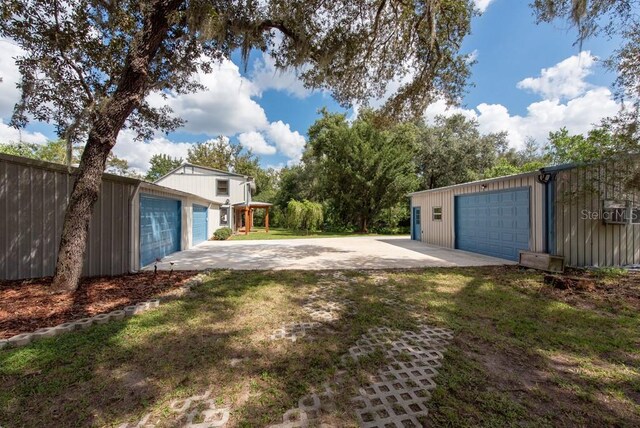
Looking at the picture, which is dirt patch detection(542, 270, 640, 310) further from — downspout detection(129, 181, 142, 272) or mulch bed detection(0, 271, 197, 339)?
downspout detection(129, 181, 142, 272)

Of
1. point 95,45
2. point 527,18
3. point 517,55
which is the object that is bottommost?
point 95,45

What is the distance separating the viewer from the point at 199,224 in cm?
1420

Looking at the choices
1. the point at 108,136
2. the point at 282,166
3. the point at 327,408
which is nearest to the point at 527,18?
the point at 327,408

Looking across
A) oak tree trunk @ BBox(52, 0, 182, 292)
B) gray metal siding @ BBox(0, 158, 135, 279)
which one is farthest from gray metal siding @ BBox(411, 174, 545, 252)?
gray metal siding @ BBox(0, 158, 135, 279)

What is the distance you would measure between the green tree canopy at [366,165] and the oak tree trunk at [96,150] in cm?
1619

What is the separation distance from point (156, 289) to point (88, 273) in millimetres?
1981

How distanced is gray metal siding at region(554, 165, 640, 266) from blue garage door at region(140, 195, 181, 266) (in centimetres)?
1121

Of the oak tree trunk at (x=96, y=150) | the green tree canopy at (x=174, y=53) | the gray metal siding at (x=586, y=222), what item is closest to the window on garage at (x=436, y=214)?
the gray metal siding at (x=586, y=222)

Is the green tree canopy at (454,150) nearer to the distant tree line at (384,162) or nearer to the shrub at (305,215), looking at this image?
the distant tree line at (384,162)

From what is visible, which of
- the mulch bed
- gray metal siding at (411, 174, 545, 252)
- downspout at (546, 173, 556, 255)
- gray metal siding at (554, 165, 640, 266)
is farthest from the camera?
gray metal siding at (411, 174, 545, 252)

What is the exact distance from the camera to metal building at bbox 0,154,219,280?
5.10m

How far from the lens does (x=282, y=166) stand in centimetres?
4059

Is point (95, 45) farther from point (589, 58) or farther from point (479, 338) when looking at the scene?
point (589, 58)

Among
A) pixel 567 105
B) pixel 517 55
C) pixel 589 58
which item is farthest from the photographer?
pixel 567 105
